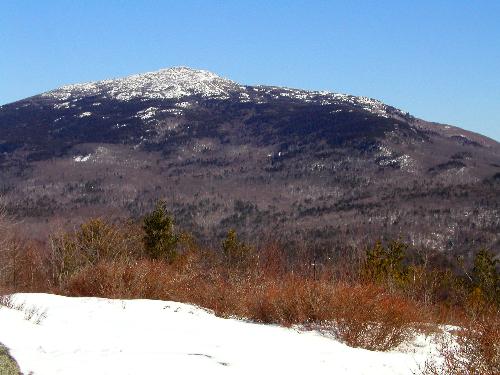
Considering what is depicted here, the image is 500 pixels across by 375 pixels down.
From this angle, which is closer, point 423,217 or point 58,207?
point 423,217

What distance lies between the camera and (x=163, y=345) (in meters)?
7.11

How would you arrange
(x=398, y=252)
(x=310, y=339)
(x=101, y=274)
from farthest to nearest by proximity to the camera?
(x=398, y=252) → (x=101, y=274) → (x=310, y=339)

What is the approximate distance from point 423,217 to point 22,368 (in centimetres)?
16288

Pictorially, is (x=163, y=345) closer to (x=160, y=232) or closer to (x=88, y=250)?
(x=88, y=250)

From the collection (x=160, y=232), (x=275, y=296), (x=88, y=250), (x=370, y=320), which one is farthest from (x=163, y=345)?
(x=160, y=232)

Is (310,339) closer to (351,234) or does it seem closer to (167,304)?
(167,304)

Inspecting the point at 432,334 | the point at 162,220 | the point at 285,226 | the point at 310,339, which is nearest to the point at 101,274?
the point at 310,339

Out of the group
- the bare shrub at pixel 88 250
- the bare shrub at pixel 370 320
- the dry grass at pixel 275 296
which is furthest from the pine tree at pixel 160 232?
the bare shrub at pixel 370 320

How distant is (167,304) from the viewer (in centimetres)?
968

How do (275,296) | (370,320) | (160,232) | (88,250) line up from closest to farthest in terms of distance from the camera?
1. (370,320)
2. (275,296)
3. (88,250)
4. (160,232)

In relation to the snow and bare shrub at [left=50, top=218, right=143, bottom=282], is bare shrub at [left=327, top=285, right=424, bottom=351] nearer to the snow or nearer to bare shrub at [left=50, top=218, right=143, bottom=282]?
the snow

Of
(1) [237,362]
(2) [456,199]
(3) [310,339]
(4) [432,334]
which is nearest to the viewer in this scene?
(1) [237,362]

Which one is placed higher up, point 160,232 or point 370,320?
point 370,320

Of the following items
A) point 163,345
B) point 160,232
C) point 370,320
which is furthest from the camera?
point 160,232
